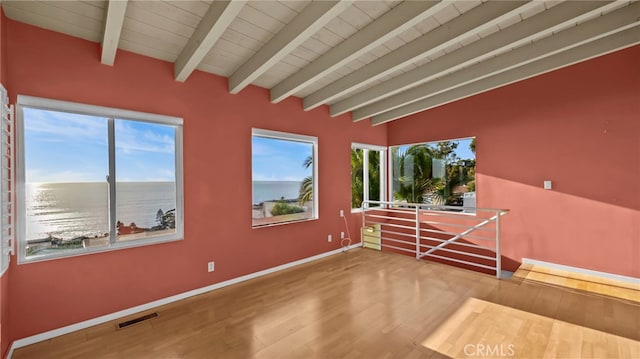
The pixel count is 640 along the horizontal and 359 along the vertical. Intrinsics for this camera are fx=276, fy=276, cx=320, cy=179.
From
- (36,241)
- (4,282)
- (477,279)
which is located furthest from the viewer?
(477,279)

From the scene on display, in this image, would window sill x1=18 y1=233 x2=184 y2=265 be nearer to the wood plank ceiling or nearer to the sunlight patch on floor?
the wood plank ceiling

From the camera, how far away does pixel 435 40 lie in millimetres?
2549

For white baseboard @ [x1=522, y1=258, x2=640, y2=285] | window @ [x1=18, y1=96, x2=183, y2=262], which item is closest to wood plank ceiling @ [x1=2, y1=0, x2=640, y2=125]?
window @ [x1=18, y1=96, x2=183, y2=262]

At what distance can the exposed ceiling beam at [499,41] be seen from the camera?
7.40 ft

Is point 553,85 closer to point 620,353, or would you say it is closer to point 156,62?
point 620,353

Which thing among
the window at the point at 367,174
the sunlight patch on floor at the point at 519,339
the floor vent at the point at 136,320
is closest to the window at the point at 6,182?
the floor vent at the point at 136,320

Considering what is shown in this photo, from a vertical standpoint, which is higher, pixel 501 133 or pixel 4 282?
pixel 501 133

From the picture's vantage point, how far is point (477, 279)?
3488 mm

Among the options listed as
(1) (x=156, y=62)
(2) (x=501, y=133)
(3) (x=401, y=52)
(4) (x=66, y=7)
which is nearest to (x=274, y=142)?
(1) (x=156, y=62)

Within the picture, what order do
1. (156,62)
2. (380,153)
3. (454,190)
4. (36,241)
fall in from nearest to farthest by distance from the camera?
(36,241)
(156,62)
(454,190)
(380,153)

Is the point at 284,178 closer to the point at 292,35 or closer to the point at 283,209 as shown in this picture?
the point at 283,209

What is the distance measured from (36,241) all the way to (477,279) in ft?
14.9

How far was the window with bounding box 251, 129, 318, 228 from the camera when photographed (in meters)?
3.70

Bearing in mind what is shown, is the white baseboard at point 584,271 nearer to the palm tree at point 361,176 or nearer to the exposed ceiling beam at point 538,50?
the palm tree at point 361,176
